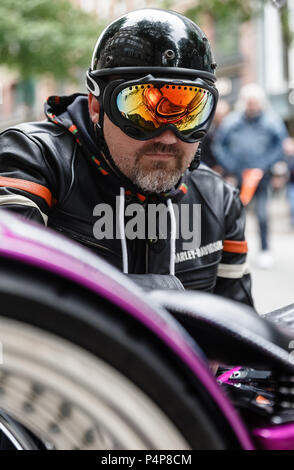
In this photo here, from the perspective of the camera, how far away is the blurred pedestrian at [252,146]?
236 inches

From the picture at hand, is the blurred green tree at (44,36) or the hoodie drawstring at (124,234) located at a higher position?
the blurred green tree at (44,36)

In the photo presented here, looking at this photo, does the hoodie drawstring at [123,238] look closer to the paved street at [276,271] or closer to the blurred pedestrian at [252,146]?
the paved street at [276,271]

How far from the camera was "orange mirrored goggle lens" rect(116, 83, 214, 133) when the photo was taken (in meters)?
1.36

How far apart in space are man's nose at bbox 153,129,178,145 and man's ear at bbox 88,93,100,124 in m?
0.22

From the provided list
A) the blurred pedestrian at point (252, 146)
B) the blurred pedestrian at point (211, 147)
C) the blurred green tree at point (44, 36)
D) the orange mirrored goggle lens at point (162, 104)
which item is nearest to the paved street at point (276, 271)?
the blurred pedestrian at point (252, 146)

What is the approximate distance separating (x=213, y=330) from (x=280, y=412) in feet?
0.57

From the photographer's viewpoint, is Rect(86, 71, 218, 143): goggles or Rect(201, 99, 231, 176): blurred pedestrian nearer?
Rect(86, 71, 218, 143): goggles

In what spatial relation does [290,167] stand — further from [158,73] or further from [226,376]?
[226,376]

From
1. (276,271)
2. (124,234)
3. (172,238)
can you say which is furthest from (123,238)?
(276,271)

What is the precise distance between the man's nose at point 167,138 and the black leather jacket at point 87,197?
0.15 meters

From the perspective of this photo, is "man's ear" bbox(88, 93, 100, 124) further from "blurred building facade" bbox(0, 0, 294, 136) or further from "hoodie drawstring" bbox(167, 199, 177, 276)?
"blurred building facade" bbox(0, 0, 294, 136)

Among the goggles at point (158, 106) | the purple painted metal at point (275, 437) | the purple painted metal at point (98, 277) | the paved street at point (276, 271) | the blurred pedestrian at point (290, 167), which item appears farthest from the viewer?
the blurred pedestrian at point (290, 167)

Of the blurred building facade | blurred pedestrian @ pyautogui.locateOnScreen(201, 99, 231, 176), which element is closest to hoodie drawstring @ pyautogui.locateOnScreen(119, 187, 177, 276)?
blurred pedestrian @ pyautogui.locateOnScreen(201, 99, 231, 176)

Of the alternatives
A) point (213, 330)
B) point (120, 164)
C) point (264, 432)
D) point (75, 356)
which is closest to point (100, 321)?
point (75, 356)
